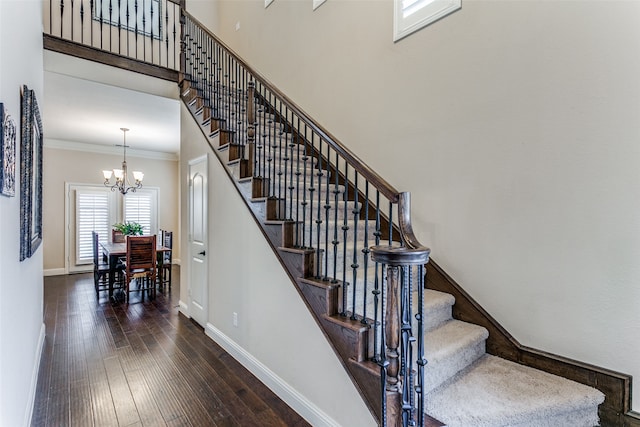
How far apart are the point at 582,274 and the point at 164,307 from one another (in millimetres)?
4844

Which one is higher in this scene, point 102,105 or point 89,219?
point 102,105

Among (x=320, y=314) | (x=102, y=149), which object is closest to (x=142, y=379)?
(x=320, y=314)

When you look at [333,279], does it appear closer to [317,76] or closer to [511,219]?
[511,219]

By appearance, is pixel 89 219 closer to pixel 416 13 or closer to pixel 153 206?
pixel 153 206

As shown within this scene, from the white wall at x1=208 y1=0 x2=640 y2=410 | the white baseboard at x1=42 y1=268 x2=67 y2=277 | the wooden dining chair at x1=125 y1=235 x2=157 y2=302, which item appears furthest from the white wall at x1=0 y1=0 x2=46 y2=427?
the white baseboard at x1=42 y1=268 x2=67 y2=277

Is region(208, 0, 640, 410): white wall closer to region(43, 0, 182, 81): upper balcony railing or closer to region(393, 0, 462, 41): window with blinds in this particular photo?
region(393, 0, 462, 41): window with blinds

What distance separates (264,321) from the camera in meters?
2.57

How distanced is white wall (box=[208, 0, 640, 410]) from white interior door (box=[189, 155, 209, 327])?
203 centimetres

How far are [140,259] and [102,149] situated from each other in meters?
3.81

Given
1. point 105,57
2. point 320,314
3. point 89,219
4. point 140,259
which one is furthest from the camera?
point 89,219

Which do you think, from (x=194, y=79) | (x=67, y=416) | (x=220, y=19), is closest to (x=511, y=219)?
(x=67, y=416)

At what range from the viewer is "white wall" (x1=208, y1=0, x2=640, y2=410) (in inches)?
67.6

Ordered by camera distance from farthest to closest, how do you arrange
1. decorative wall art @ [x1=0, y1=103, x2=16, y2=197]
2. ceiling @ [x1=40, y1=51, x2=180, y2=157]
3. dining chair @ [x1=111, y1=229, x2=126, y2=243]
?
dining chair @ [x1=111, y1=229, x2=126, y2=243], ceiling @ [x1=40, y1=51, x2=180, y2=157], decorative wall art @ [x1=0, y1=103, x2=16, y2=197]

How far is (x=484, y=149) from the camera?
7.44 feet
